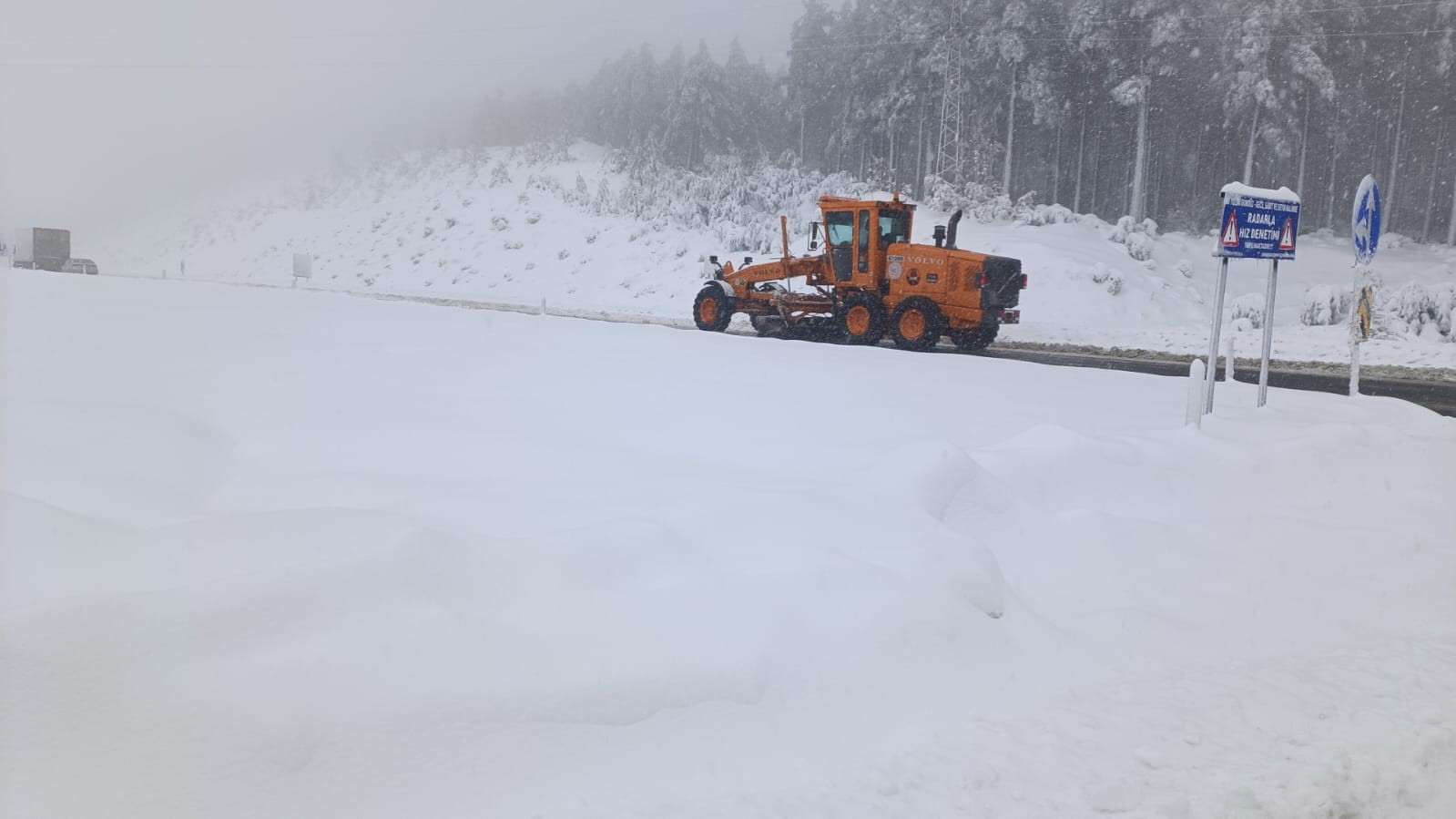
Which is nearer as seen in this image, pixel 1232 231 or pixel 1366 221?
pixel 1232 231

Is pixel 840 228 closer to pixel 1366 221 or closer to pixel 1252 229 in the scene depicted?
pixel 1366 221

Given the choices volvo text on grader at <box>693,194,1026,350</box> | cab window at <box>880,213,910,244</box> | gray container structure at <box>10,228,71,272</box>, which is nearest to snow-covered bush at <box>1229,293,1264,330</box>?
volvo text on grader at <box>693,194,1026,350</box>

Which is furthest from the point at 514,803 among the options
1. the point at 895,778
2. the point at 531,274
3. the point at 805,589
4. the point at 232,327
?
the point at 531,274

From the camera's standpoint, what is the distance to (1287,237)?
9.93m

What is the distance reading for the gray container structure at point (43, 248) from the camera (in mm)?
35750

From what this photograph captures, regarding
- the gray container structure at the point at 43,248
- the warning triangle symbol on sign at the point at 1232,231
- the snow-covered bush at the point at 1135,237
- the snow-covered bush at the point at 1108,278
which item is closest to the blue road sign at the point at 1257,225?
the warning triangle symbol on sign at the point at 1232,231

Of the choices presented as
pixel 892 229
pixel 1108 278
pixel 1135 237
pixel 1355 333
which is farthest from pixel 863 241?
pixel 1135 237

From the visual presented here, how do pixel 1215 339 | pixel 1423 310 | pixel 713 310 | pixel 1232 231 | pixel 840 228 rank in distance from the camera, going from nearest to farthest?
pixel 1232 231, pixel 1215 339, pixel 840 228, pixel 713 310, pixel 1423 310

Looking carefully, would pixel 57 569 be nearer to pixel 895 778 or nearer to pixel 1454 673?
pixel 895 778

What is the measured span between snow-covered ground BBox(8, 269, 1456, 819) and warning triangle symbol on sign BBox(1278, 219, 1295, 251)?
108 inches

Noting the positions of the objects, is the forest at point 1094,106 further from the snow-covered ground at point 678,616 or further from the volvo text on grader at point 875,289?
the snow-covered ground at point 678,616

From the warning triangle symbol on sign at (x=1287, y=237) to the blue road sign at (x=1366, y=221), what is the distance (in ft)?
4.38

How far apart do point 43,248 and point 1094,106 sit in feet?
160

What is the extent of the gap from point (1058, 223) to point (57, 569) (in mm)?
35189
